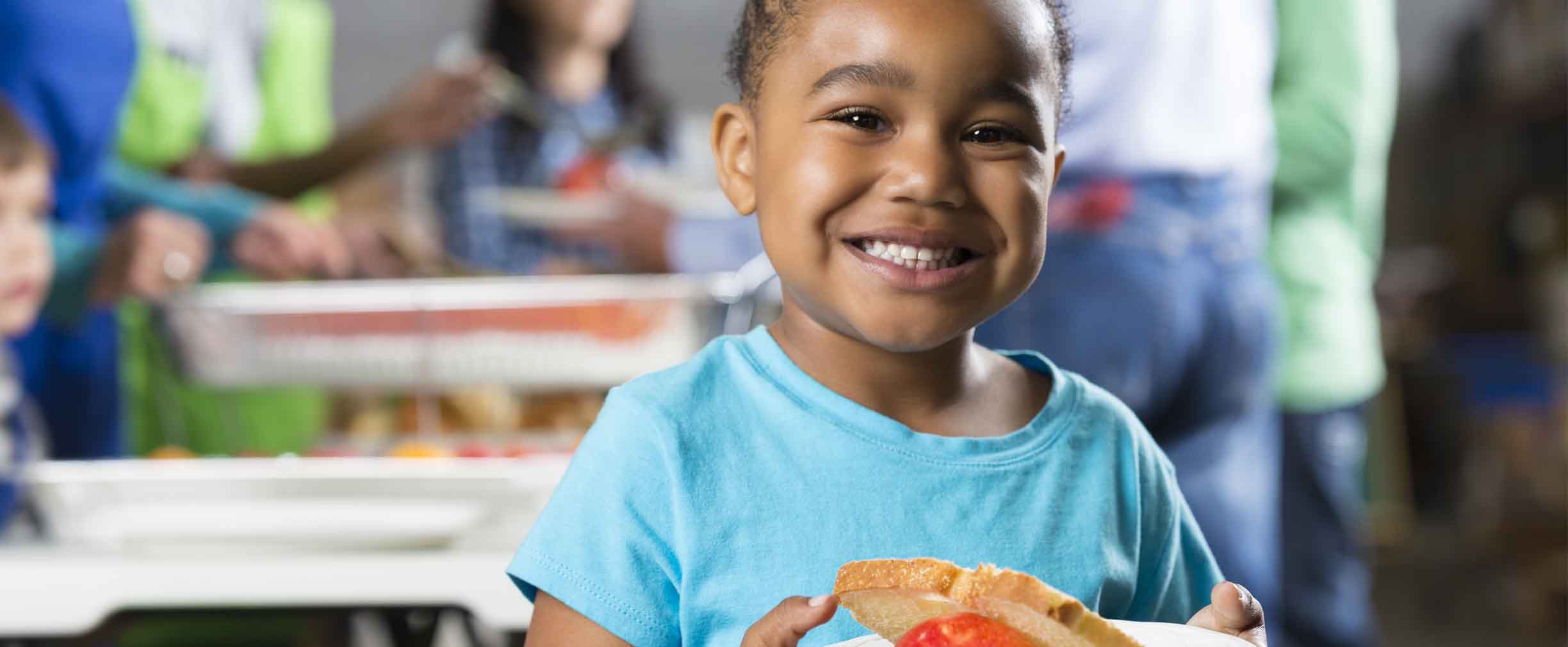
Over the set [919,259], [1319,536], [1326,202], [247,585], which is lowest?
[1319,536]

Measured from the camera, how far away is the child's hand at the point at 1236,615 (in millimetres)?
350

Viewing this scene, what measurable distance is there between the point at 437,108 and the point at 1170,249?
110 centimetres

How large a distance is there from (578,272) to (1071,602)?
1135 millimetres

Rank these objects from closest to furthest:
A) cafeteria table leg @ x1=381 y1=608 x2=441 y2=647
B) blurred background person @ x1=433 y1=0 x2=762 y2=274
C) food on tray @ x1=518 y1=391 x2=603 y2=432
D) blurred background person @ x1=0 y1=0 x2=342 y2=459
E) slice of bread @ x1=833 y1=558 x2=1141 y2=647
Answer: slice of bread @ x1=833 y1=558 x2=1141 y2=647 → cafeteria table leg @ x1=381 y1=608 x2=441 y2=647 → food on tray @ x1=518 y1=391 x2=603 y2=432 → blurred background person @ x1=0 y1=0 x2=342 y2=459 → blurred background person @ x1=433 y1=0 x2=762 y2=274

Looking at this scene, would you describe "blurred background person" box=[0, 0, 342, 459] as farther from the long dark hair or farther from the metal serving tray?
the long dark hair

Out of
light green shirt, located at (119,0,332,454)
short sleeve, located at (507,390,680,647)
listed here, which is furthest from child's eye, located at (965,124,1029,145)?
light green shirt, located at (119,0,332,454)

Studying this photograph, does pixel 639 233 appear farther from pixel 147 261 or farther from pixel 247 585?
pixel 247 585

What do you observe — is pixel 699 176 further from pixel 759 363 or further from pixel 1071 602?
pixel 1071 602

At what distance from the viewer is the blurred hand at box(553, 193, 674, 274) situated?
1349mm

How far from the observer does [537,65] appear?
6.61ft

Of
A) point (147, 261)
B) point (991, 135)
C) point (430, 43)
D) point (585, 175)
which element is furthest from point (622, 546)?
point (430, 43)

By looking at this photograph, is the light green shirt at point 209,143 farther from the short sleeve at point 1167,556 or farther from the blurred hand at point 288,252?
the short sleeve at point 1167,556

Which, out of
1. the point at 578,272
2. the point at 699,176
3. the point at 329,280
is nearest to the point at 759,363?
the point at 578,272

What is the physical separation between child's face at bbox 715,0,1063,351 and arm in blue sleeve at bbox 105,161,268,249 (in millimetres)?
1196
